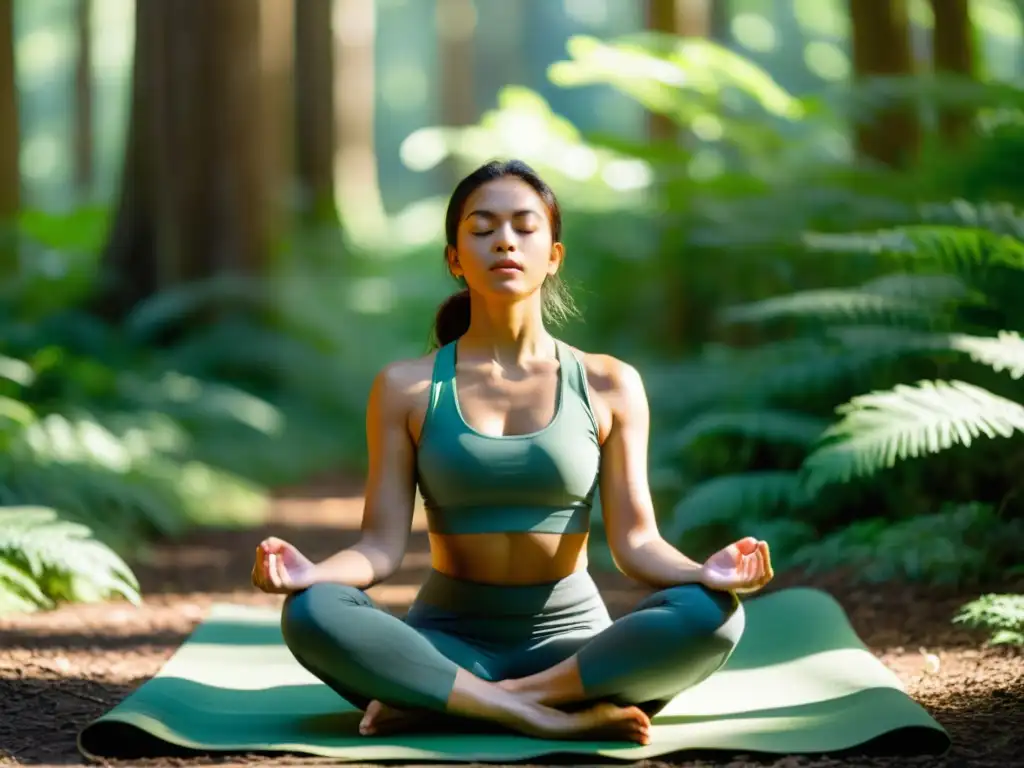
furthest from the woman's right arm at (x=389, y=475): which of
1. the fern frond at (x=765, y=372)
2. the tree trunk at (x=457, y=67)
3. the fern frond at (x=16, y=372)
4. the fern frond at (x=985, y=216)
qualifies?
the tree trunk at (x=457, y=67)

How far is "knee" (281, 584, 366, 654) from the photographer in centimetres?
349

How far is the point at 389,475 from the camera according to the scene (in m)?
3.87

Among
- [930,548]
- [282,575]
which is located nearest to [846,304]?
[930,548]

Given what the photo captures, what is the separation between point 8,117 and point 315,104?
20.2ft

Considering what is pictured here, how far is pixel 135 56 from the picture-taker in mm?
12008

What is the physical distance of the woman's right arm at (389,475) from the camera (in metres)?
3.83

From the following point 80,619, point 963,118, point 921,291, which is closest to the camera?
point 80,619

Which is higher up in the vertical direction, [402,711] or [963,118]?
[963,118]

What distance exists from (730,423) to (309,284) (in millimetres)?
8969

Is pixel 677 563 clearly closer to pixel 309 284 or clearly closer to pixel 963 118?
pixel 963 118

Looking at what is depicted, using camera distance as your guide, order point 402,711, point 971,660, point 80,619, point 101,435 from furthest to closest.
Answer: point 101,435, point 80,619, point 971,660, point 402,711

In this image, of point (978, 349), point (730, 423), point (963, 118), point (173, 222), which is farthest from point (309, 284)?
point (978, 349)

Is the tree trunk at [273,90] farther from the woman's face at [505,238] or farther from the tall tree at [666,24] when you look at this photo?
the woman's face at [505,238]

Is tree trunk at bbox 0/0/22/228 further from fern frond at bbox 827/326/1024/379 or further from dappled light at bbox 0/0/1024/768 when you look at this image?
fern frond at bbox 827/326/1024/379
